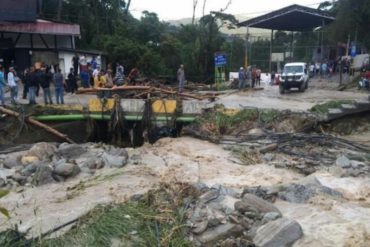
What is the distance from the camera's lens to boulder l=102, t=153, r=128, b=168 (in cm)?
1314

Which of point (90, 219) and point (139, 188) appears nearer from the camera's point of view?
point (90, 219)

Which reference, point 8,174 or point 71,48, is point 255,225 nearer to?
point 8,174

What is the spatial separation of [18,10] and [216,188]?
93.1 ft

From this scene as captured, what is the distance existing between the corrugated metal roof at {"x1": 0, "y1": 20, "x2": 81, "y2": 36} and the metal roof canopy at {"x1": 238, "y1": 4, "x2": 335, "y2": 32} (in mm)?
14184

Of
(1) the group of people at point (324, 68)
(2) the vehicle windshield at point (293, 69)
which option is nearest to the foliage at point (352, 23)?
(1) the group of people at point (324, 68)

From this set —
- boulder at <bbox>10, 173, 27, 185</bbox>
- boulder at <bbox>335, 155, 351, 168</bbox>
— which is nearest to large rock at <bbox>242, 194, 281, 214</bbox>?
boulder at <bbox>335, 155, 351, 168</bbox>

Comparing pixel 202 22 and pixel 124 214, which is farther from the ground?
pixel 202 22

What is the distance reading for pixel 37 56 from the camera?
34.4 metres

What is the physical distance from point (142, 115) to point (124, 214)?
11256mm

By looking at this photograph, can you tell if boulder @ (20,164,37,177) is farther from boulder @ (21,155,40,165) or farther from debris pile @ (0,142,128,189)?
boulder @ (21,155,40,165)

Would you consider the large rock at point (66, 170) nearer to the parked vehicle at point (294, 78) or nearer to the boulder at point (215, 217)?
the boulder at point (215, 217)

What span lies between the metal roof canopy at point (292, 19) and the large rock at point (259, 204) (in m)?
32.9

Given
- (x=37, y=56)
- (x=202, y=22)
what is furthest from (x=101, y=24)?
(x=37, y=56)

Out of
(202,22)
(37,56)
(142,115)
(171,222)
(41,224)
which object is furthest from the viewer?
(202,22)
